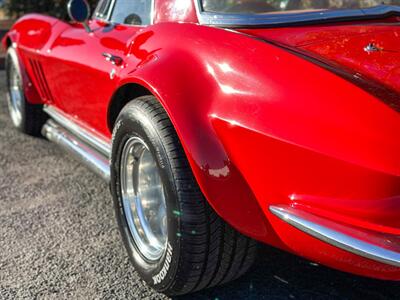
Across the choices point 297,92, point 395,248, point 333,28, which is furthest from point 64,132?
point 395,248

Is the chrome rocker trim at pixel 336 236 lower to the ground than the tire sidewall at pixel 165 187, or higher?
higher

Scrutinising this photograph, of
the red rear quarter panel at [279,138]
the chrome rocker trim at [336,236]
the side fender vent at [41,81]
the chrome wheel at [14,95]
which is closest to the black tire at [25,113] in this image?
the chrome wheel at [14,95]

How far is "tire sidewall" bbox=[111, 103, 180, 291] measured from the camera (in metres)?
1.99

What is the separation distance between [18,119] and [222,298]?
324 centimetres

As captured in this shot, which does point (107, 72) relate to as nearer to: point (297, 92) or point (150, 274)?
point (150, 274)

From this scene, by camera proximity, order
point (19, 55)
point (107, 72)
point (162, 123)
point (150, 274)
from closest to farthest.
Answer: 1. point (162, 123)
2. point (150, 274)
3. point (107, 72)
4. point (19, 55)

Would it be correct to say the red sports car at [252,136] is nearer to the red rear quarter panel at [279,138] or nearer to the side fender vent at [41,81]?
the red rear quarter panel at [279,138]

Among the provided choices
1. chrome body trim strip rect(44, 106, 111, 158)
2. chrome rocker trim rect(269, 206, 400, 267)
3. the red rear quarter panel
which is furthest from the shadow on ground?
chrome body trim strip rect(44, 106, 111, 158)

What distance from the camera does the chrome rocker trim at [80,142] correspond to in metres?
3.04

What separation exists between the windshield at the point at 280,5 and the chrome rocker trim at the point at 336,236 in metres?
1.22

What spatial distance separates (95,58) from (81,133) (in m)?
0.64

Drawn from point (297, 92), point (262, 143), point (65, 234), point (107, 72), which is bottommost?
point (65, 234)

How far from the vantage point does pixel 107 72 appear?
9.02 ft

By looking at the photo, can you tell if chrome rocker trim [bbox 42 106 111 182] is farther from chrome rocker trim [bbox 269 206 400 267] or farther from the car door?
chrome rocker trim [bbox 269 206 400 267]
